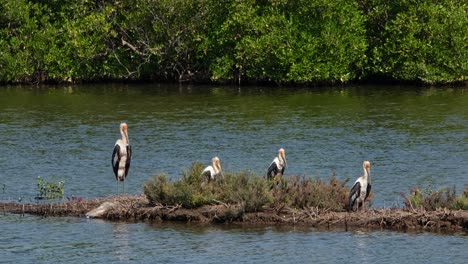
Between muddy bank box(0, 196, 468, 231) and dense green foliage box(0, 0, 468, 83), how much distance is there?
30296mm

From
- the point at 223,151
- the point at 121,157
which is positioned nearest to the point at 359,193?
the point at 121,157

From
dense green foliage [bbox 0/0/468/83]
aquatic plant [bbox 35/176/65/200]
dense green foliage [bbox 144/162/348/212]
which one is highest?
dense green foliage [bbox 0/0/468/83]

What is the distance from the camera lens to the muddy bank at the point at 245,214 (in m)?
25.9

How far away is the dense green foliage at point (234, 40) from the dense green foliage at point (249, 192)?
3036 cm

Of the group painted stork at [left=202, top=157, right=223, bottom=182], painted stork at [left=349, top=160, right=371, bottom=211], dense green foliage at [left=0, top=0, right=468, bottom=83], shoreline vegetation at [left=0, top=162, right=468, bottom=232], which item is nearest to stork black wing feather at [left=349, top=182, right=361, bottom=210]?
painted stork at [left=349, top=160, right=371, bottom=211]

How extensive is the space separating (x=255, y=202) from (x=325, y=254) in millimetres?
2830

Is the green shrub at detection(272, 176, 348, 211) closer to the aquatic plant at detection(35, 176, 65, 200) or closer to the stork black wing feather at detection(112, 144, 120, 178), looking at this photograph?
the stork black wing feather at detection(112, 144, 120, 178)

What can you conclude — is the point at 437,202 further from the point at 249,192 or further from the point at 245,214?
the point at 245,214

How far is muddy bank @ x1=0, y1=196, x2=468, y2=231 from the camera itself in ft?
85.0

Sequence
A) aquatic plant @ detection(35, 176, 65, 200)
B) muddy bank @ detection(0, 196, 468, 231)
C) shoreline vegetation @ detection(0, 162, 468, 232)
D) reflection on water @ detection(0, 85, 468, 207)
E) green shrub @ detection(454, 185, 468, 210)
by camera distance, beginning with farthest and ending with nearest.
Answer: reflection on water @ detection(0, 85, 468, 207) → aquatic plant @ detection(35, 176, 65, 200) → green shrub @ detection(454, 185, 468, 210) → shoreline vegetation @ detection(0, 162, 468, 232) → muddy bank @ detection(0, 196, 468, 231)

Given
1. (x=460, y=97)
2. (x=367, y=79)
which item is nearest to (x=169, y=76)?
(x=367, y=79)

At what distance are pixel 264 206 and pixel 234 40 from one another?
108 ft

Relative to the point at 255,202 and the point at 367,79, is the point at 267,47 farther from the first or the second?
the point at 255,202

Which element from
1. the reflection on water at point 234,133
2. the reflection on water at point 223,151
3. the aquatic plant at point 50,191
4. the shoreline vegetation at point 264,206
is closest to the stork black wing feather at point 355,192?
the shoreline vegetation at point 264,206
